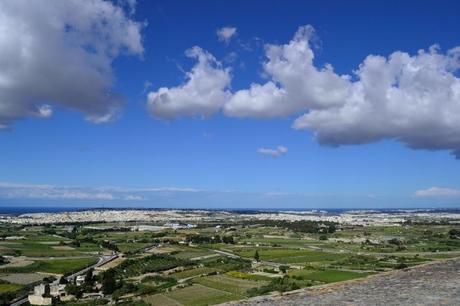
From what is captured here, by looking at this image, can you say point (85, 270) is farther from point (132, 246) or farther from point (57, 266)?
point (132, 246)

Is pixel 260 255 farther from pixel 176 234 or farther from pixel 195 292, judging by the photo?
pixel 176 234

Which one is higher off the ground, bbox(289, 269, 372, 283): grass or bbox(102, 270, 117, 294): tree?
bbox(289, 269, 372, 283): grass

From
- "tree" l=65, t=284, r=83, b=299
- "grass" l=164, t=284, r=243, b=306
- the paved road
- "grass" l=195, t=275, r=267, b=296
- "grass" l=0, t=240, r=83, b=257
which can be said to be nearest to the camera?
"grass" l=164, t=284, r=243, b=306

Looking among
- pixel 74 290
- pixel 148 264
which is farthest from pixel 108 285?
pixel 148 264

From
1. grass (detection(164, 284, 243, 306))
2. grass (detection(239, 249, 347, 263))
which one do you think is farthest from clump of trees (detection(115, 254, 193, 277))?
grass (detection(164, 284, 243, 306))

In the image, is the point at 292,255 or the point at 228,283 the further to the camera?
the point at 292,255

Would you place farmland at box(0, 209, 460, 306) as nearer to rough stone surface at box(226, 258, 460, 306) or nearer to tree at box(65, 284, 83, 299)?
tree at box(65, 284, 83, 299)

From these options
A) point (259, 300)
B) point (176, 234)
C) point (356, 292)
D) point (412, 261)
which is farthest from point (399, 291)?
point (176, 234)
